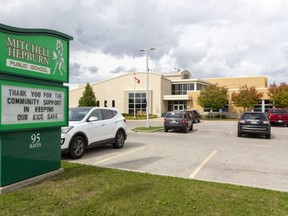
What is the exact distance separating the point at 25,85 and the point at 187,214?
13.2 feet

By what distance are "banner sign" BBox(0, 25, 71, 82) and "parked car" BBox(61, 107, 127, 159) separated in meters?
2.45

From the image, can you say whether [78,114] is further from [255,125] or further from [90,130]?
[255,125]

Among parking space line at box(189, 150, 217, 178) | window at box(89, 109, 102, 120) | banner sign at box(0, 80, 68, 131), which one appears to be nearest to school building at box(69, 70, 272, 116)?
→ window at box(89, 109, 102, 120)

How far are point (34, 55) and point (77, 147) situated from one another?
3897 millimetres

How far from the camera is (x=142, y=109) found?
50.1 m

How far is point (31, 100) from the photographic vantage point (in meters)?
5.38

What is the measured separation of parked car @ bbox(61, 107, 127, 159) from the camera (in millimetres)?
8117

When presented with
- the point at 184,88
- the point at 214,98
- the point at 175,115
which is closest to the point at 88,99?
the point at 184,88

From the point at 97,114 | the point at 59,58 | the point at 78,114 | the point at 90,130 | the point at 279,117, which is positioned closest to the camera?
the point at 59,58

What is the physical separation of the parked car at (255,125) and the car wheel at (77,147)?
422 inches

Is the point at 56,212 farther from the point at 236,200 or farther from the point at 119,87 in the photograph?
the point at 119,87

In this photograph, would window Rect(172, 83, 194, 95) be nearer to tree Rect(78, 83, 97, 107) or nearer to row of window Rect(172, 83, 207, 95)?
row of window Rect(172, 83, 207, 95)

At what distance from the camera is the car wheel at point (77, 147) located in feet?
26.7

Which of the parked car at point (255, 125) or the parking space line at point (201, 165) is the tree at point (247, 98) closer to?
the parked car at point (255, 125)
